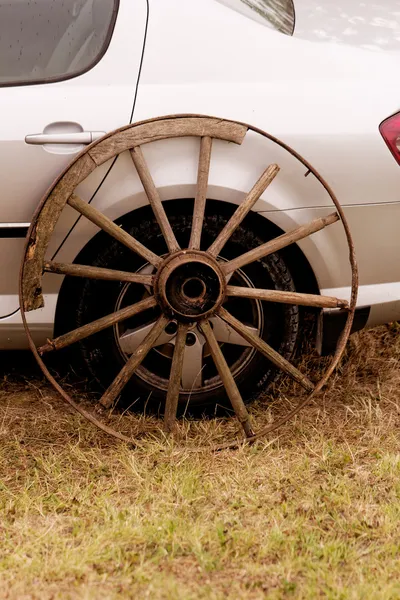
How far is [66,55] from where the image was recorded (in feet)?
10.2

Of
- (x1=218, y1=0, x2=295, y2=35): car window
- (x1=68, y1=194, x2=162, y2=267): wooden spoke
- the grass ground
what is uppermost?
(x1=218, y1=0, x2=295, y2=35): car window

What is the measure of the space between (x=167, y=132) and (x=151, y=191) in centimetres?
21

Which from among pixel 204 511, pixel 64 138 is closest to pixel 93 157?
pixel 64 138

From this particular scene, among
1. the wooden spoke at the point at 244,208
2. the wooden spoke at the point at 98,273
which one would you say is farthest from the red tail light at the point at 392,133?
the wooden spoke at the point at 98,273

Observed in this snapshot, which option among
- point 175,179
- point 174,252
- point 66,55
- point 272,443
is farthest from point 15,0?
point 272,443

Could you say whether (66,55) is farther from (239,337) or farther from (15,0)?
(239,337)

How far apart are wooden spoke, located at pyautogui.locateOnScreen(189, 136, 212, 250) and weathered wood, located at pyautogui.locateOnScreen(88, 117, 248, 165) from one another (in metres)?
0.04

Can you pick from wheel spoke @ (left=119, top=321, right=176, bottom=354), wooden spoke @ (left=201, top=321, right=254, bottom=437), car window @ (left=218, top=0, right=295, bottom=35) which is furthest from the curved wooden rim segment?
wooden spoke @ (left=201, top=321, right=254, bottom=437)

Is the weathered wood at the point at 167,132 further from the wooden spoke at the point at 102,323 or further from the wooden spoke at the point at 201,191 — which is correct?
the wooden spoke at the point at 102,323

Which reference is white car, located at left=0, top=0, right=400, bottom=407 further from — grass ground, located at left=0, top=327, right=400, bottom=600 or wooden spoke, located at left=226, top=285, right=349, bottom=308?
grass ground, located at left=0, top=327, right=400, bottom=600

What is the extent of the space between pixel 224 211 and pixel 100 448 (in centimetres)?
98

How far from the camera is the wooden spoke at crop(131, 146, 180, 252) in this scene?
9.86ft

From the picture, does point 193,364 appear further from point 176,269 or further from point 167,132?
point 167,132

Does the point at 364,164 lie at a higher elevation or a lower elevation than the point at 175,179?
higher
